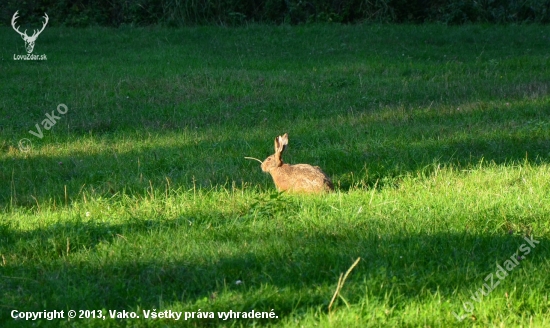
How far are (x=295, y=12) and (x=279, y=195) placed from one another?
14.6 metres

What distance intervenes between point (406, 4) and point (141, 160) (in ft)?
45.2

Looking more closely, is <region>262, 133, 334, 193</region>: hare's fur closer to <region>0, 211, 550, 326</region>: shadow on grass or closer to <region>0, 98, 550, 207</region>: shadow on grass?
<region>0, 98, 550, 207</region>: shadow on grass

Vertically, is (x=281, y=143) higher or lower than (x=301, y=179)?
higher

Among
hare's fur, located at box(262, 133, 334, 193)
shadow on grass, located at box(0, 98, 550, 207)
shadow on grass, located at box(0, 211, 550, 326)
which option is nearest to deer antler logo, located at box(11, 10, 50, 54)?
shadow on grass, located at box(0, 98, 550, 207)

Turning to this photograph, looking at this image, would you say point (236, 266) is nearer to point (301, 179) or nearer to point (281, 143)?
point (301, 179)

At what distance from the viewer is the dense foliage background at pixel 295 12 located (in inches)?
788

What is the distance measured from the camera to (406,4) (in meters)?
20.8

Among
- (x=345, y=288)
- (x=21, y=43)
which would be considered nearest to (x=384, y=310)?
(x=345, y=288)

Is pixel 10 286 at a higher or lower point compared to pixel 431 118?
lower

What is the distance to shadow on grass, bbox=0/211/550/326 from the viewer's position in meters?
4.89

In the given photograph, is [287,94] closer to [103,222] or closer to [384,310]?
[103,222]

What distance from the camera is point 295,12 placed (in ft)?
67.7

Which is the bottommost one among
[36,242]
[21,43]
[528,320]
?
[528,320]

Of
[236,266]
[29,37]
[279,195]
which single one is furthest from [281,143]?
[29,37]
